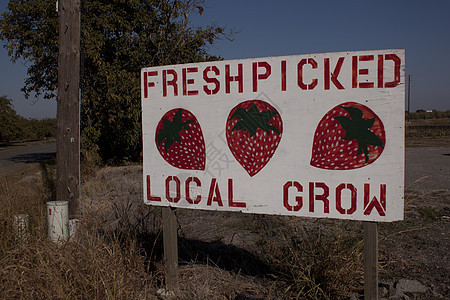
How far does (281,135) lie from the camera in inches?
Answer: 106

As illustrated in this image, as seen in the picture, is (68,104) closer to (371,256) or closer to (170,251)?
(170,251)

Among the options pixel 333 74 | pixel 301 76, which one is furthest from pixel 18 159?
pixel 333 74

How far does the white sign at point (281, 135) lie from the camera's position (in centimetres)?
241

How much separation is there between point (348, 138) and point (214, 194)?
3.56 feet

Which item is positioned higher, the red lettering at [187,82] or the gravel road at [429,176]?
the red lettering at [187,82]

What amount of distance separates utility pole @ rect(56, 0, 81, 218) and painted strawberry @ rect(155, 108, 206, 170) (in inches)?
98.1

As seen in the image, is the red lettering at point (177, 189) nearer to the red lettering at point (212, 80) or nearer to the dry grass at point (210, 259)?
the dry grass at point (210, 259)

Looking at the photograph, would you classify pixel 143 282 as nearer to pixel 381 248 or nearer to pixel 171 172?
pixel 171 172

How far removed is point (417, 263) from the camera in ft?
11.7

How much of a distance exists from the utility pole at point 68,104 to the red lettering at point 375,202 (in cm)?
395

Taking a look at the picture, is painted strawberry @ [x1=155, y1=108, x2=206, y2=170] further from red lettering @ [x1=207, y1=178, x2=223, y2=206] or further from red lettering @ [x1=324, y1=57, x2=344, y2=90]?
red lettering @ [x1=324, y1=57, x2=344, y2=90]

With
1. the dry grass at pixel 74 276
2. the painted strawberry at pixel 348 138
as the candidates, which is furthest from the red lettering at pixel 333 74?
the dry grass at pixel 74 276

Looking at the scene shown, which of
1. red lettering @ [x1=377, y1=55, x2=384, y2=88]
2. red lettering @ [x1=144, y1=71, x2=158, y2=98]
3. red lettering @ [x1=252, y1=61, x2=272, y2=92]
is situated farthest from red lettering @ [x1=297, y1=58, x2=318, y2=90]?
red lettering @ [x1=144, y1=71, x2=158, y2=98]

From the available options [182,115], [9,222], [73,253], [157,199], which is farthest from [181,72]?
[9,222]
